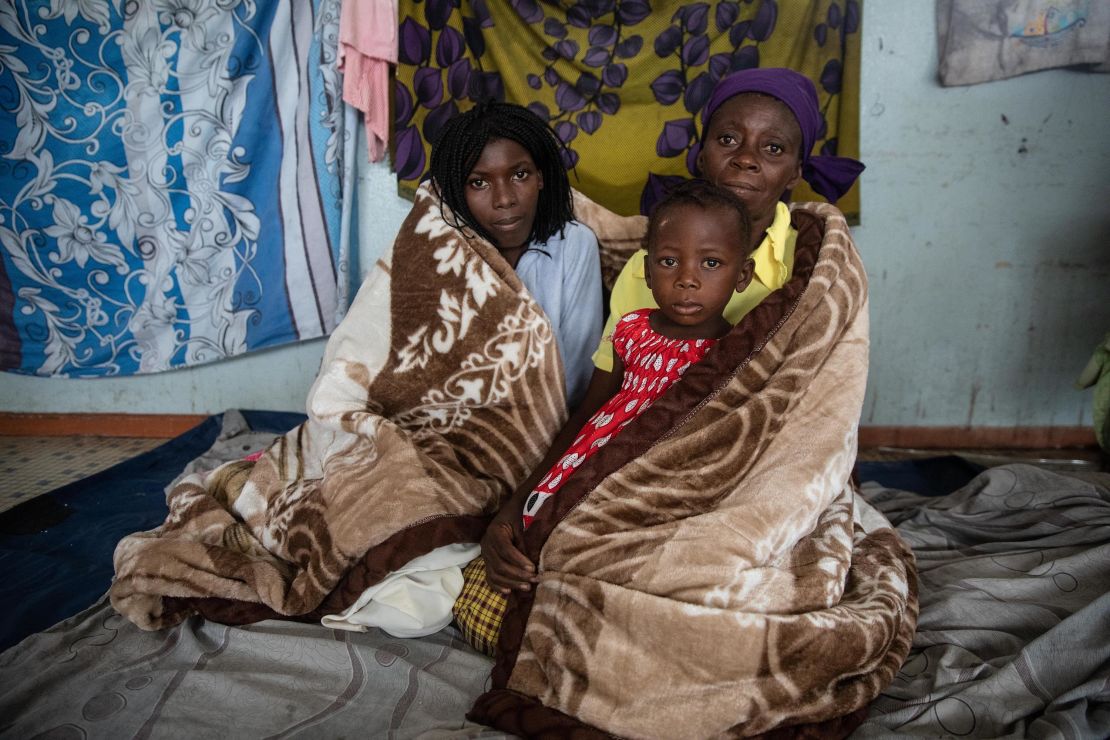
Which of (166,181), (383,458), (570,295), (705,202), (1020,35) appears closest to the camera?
(705,202)

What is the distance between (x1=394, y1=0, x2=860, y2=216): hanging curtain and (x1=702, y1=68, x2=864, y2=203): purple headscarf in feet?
2.23

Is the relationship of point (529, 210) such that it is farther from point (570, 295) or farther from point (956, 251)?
point (956, 251)

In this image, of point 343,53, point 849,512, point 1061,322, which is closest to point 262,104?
point 343,53

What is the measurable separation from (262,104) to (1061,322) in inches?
121

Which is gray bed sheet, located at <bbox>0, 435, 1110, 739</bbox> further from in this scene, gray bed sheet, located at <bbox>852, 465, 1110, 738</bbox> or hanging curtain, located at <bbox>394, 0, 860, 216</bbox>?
hanging curtain, located at <bbox>394, 0, 860, 216</bbox>

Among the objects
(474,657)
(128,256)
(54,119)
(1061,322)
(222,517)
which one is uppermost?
(54,119)

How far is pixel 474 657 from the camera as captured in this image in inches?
56.4

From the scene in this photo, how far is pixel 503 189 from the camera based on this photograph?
175 cm

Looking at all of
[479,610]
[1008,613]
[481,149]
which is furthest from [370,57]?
[1008,613]

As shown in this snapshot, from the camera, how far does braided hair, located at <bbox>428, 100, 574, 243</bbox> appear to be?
1780 mm

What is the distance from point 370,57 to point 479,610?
1906 mm

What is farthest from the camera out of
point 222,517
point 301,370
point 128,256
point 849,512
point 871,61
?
point 301,370

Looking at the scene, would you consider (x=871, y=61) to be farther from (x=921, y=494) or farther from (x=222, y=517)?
(x=222, y=517)

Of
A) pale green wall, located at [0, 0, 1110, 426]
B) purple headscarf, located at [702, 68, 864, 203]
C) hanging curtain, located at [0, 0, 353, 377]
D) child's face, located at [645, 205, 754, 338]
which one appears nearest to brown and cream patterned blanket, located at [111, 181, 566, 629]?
child's face, located at [645, 205, 754, 338]
